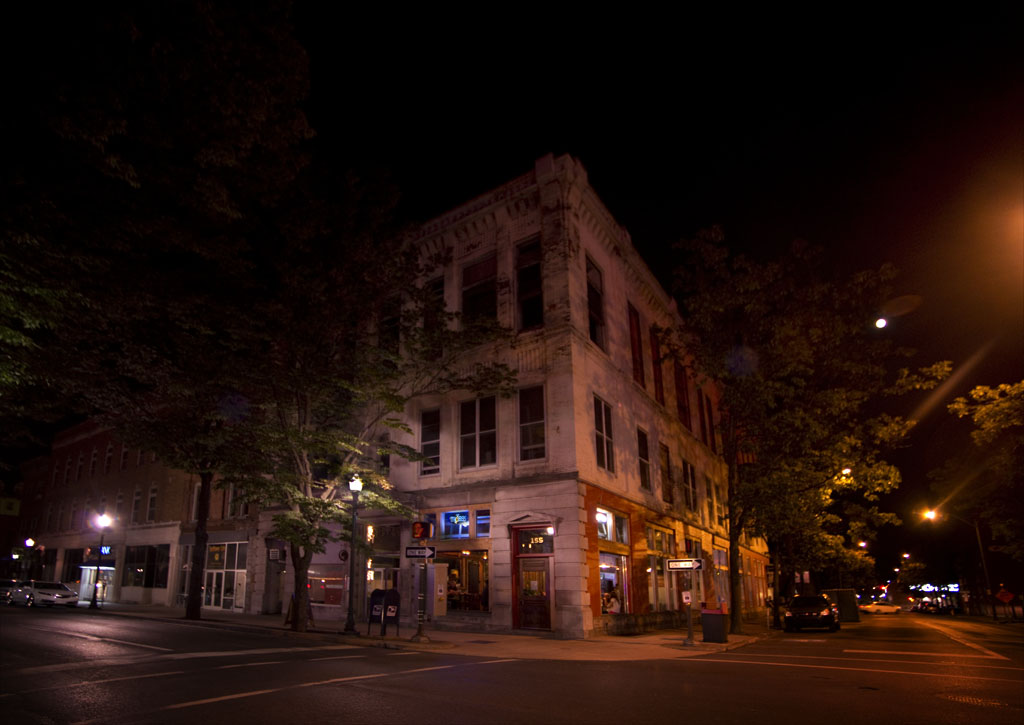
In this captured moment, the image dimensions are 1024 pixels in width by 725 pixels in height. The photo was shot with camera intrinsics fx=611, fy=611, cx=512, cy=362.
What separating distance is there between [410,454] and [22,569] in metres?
55.1

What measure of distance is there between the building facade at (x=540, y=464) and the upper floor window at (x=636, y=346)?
0.38ft

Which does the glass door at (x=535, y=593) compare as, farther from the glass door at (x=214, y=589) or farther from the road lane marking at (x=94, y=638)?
the glass door at (x=214, y=589)

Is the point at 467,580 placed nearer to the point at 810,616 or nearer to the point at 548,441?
the point at 548,441

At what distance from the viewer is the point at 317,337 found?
19.2m

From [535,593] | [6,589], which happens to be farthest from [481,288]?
[6,589]

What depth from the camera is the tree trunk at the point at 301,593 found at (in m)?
19.5

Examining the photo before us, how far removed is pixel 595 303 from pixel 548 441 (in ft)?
22.6

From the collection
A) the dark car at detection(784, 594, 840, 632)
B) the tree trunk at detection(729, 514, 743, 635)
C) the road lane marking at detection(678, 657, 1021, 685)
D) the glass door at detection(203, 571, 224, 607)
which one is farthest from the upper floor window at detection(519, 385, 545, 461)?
the glass door at detection(203, 571, 224, 607)

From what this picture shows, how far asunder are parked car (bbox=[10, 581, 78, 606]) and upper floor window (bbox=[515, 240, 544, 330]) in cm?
3156

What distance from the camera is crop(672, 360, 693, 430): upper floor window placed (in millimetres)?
34500

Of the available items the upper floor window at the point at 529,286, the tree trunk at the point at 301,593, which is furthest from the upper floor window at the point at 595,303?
the tree trunk at the point at 301,593

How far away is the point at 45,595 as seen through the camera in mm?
34531

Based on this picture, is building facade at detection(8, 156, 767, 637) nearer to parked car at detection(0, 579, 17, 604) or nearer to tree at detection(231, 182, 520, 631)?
tree at detection(231, 182, 520, 631)

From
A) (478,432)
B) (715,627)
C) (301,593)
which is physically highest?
(478,432)
